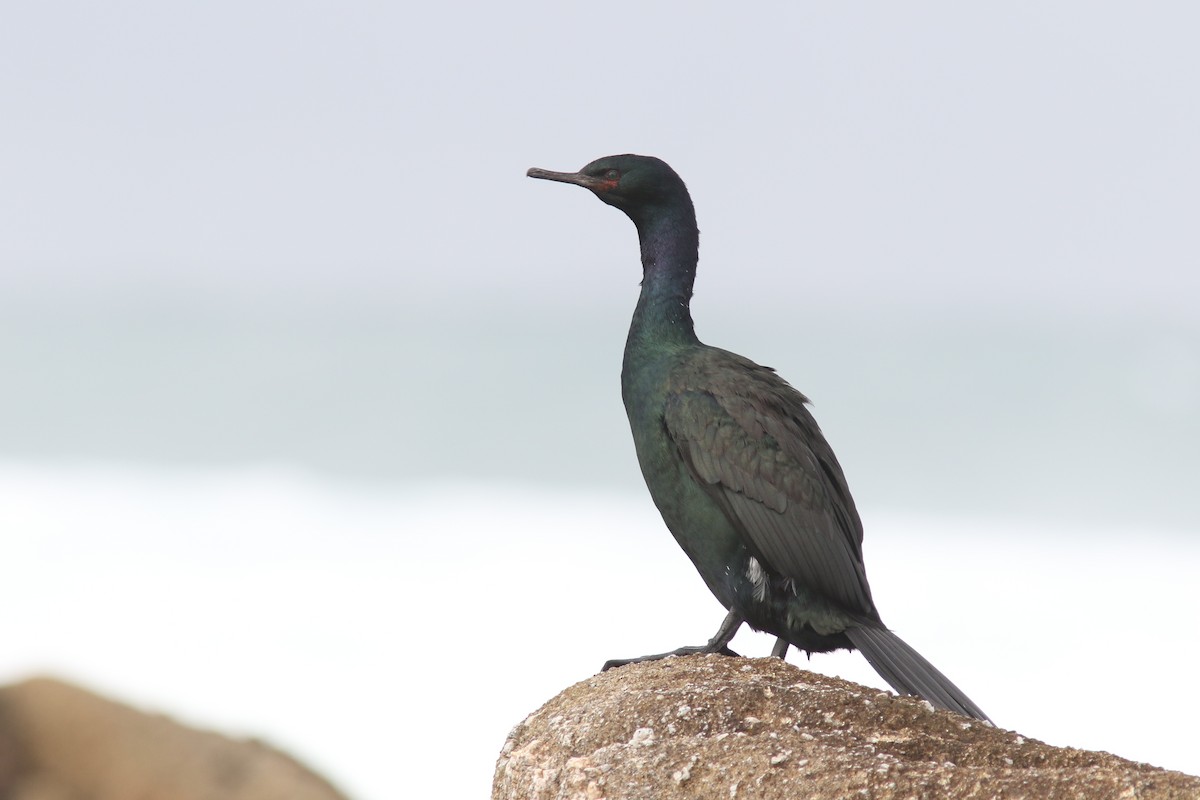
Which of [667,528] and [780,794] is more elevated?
[667,528]

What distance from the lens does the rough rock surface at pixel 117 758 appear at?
46.4ft

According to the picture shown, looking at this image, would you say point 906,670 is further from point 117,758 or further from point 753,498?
point 117,758

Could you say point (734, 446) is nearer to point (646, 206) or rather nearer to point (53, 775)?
point (646, 206)

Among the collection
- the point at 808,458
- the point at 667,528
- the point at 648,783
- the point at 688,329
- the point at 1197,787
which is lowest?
the point at 648,783

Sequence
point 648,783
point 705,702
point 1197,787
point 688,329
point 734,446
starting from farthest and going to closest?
point 688,329 → point 734,446 → point 705,702 → point 648,783 → point 1197,787

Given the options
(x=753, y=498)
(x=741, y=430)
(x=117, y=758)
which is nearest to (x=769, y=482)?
(x=753, y=498)

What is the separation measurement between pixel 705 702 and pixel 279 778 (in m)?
8.47

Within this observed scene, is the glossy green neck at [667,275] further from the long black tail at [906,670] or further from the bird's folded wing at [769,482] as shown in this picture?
the long black tail at [906,670]

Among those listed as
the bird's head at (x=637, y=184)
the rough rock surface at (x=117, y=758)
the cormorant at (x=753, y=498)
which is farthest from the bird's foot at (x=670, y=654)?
the rough rock surface at (x=117, y=758)

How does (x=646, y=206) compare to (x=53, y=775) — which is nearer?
(x=646, y=206)

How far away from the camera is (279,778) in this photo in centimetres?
1409

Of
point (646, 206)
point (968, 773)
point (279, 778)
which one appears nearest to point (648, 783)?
point (968, 773)

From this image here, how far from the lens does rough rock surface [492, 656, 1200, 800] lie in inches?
227

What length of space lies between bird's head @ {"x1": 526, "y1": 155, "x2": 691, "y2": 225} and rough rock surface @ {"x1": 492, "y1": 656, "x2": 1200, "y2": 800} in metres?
2.86
